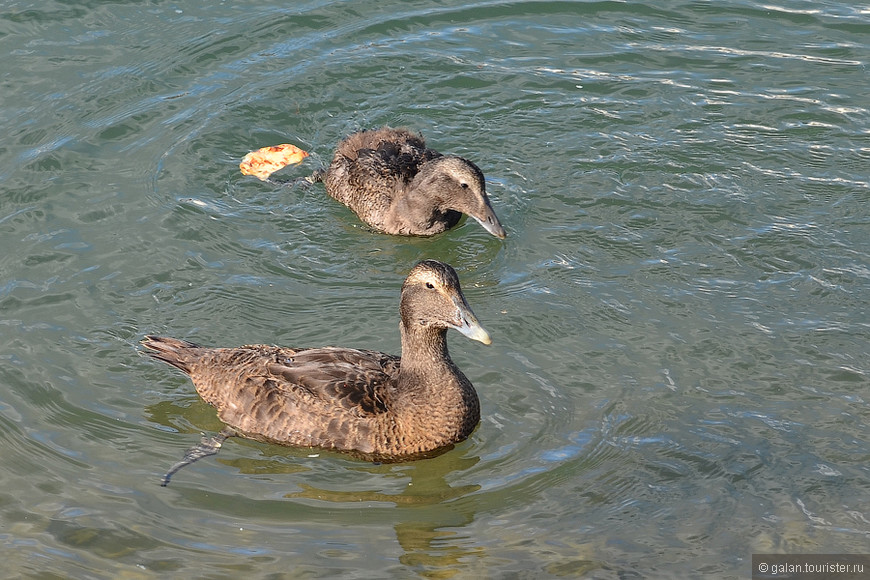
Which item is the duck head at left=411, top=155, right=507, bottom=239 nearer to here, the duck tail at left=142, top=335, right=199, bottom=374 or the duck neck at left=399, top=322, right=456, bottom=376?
the duck neck at left=399, top=322, right=456, bottom=376

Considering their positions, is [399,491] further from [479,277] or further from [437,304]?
[479,277]

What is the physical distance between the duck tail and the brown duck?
17.6 inches

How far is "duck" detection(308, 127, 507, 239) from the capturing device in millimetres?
11273

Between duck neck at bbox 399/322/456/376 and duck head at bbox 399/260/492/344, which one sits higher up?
duck head at bbox 399/260/492/344

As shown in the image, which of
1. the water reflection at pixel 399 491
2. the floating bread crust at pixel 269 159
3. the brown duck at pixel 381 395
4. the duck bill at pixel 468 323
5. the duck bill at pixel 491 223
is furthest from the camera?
the floating bread crust at pixel 269 159

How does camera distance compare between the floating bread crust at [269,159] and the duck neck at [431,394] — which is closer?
the duck neck at [431,394]

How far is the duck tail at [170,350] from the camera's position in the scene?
9078 mm

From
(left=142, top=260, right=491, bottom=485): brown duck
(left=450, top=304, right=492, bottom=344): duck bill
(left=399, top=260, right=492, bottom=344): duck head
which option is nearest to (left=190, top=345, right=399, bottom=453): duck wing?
(left=142, top=260, right=491, bottom=485): brown duck

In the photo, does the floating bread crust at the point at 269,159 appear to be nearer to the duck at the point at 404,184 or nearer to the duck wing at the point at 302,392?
the duck at the point at 404,184

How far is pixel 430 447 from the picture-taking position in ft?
27.9

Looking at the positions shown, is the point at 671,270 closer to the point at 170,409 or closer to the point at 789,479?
the point at 789,479

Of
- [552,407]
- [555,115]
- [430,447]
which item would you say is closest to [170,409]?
[430,447]

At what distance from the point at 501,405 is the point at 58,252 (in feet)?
14.7

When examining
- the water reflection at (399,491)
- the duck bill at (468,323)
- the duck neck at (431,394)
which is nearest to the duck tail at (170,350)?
the water reflection at (399,491)
